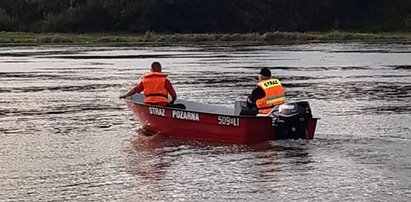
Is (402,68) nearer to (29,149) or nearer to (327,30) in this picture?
(29,149)

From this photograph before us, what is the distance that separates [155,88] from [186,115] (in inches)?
56.6

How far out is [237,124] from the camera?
16.7 metres

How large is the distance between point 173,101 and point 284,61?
2839cm

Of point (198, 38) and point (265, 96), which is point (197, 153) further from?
point (198, 38)

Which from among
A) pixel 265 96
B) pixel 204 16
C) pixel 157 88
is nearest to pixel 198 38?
pixel 204 16

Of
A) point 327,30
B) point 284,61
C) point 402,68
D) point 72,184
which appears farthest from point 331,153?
point 327,30

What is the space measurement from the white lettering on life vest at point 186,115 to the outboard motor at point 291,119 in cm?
164

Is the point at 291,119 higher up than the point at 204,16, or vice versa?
the point at 291,119

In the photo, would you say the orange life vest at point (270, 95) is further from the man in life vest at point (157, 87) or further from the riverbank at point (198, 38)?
the riverbank at point (198, 38)

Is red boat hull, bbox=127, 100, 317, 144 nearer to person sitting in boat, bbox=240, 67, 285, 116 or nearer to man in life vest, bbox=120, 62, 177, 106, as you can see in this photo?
man in life vest, bbox=120, 62, 177, 106

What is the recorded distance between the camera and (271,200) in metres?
12.3

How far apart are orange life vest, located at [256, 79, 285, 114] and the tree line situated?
74647mm

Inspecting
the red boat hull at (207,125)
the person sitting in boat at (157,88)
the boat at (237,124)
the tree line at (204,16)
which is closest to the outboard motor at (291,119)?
the boat at (237,124)

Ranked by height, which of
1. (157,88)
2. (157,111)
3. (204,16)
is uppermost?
(157,88)
